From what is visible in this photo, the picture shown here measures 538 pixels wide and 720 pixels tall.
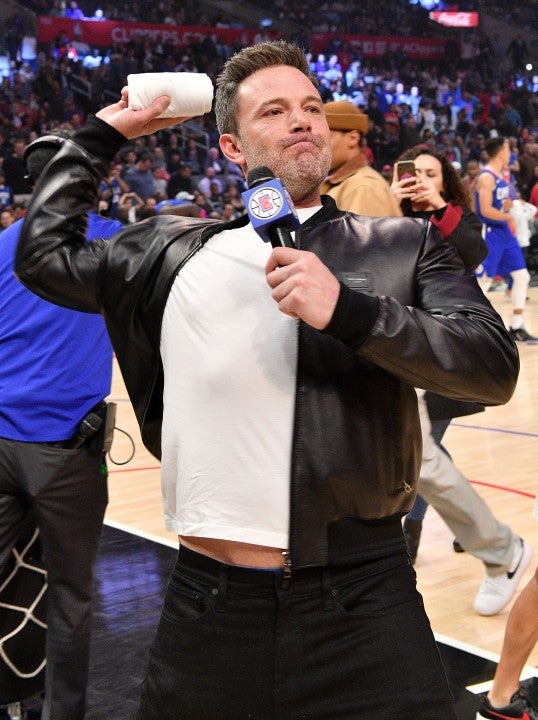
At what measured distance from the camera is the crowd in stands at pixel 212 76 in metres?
16.7

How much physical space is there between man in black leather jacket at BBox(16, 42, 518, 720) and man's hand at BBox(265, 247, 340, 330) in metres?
0.05

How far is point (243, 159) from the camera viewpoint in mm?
1965

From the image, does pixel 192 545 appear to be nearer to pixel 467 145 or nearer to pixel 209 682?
pixel 209 682

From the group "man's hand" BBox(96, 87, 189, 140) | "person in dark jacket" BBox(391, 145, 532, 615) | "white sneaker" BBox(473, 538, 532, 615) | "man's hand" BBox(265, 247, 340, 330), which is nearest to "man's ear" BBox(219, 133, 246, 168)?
"man's hand" BBox(96, 87, 189, 140)

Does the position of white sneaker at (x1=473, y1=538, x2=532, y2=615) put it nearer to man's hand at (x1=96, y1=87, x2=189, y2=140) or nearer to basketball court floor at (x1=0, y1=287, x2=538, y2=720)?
basketball court floor at (x1=0, y1=287, x2=538, y2=720)

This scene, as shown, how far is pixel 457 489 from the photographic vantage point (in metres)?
4.05

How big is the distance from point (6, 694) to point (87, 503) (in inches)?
27.5

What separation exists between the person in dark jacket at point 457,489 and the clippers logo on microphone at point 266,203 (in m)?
2.32

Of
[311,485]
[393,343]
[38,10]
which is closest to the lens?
[393,343]

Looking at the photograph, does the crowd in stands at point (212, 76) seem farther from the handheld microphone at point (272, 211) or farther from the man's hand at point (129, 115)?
the handheld microphone at point (272, 211)

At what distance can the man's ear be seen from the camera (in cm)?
198

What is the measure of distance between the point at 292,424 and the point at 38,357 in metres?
1.56

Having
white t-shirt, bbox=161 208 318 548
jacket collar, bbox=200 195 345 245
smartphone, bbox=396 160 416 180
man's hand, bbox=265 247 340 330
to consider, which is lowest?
smartphone, bbox=396 160 416 180

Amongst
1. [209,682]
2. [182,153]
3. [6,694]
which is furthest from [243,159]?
[182,153]
